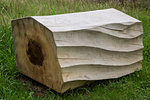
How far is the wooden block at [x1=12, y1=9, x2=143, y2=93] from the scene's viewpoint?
2.41 metres

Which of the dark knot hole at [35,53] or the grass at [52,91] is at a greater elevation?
the dark knot hole at [35,53]

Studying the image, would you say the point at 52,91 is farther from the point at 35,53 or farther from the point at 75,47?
the point at 75,47

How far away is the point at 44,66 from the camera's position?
103 inches

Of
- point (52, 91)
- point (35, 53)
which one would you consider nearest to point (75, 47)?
point (35, 53)

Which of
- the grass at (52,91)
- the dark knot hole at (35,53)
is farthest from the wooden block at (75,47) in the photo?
the grass at (52,91)

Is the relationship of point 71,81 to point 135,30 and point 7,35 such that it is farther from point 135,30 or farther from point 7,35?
point 7,35

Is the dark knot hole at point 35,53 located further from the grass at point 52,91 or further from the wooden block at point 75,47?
the grass at point 52,91

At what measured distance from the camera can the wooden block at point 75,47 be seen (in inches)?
94.9

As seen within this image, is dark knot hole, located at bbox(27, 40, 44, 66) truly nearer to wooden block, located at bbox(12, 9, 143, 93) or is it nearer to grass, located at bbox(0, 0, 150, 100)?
wooden block, located at bbox(12, 9, 143, 93)

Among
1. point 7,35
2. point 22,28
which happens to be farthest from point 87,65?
point 7,35

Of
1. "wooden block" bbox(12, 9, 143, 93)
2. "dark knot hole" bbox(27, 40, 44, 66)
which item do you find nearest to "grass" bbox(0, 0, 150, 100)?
"wooden block" bbox(12, 9, 143, 93)

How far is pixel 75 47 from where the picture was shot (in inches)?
97.3

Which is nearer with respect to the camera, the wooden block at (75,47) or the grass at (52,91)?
the wooden block at (75,47)

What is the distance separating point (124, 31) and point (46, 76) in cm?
122
